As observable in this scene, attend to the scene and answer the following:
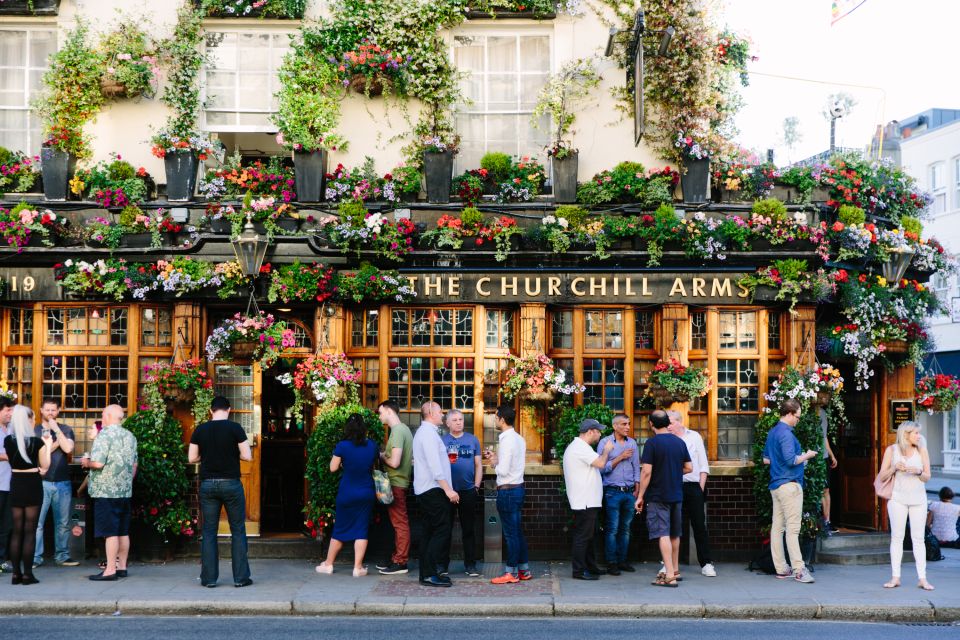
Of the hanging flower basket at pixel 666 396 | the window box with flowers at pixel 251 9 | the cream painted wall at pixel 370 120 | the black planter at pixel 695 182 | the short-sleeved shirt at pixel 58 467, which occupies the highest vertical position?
the window box with flowers at pixel 251 9

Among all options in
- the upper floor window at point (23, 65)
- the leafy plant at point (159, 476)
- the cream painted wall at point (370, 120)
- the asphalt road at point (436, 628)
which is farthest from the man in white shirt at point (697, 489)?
the upper floor window at point (23, 65)

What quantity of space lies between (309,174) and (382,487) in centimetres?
425

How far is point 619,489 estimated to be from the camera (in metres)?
12.7

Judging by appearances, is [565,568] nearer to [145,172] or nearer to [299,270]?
[299,270]

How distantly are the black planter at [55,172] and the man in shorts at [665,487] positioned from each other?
320 inches

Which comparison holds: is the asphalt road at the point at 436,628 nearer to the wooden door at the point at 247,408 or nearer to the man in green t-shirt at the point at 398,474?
the man in green t-shirt at the point at 398,474

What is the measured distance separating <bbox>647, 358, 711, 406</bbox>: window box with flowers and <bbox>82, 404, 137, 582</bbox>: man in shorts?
628 cm

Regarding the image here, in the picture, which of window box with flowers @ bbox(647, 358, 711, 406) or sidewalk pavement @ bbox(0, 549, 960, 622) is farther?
window box with flowers @ bbox(647, 358, 711, 406)

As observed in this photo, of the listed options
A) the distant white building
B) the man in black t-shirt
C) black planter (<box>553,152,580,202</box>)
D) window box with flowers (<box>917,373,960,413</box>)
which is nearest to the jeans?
the man in black t-shirt

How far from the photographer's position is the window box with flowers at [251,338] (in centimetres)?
1312

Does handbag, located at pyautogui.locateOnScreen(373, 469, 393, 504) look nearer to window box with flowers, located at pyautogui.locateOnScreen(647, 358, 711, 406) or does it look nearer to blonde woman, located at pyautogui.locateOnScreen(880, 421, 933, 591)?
window box with flowers, located at pyautogui.locateOnScreen(647, 358, 711, 406)

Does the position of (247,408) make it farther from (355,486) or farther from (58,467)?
(355,486)

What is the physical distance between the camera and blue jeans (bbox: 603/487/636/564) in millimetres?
12609

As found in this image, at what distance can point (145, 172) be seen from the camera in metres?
14.0
